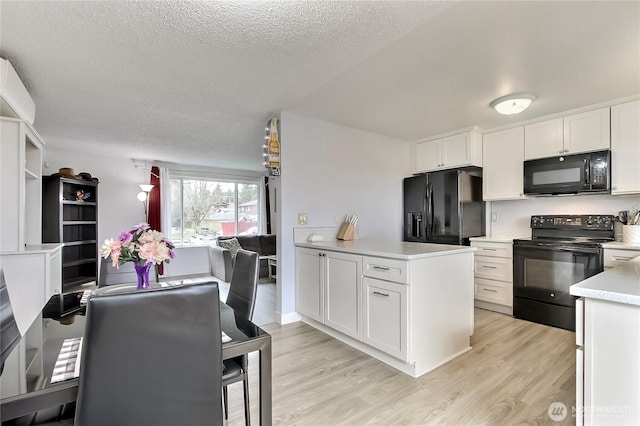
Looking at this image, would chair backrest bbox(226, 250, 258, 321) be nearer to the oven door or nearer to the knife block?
the knife block

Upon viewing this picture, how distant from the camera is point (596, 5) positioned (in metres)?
1.60

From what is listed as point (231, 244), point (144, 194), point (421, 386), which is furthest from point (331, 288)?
point (144, 194)

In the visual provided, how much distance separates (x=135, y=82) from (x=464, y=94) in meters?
2.93

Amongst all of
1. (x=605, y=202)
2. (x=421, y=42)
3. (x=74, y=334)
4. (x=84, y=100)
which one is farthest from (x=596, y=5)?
(x=84, y=100)

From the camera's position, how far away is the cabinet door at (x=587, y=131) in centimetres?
294

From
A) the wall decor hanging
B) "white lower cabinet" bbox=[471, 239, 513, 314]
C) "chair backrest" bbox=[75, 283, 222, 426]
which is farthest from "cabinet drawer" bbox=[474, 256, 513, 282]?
"chair backrest" bbox=[75, 283, 222, 426]

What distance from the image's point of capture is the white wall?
10.6ft

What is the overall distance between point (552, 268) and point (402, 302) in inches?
79.4

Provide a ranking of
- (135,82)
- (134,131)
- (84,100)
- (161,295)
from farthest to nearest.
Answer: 1. (134,131)
2. (84,100)
3. (135,82)
4. (161,295)

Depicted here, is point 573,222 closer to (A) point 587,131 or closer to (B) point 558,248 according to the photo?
(B) point 558,248

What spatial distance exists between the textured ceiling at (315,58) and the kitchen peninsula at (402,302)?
4.68ft

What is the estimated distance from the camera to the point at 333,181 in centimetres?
358

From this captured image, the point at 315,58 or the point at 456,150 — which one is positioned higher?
the point at 315,58

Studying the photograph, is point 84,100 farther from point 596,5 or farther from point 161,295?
point 596,5
